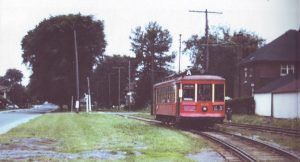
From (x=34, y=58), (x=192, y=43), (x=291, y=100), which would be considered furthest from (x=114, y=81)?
(x=291, y=100)

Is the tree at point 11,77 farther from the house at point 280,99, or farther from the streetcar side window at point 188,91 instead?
the streetcar side window at point 188,91

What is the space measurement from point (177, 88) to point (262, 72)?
35.1m

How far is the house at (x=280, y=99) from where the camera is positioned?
42.3 m

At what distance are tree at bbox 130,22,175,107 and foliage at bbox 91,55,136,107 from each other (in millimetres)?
17494

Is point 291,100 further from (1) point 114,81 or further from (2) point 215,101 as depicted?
(1) point 114,81

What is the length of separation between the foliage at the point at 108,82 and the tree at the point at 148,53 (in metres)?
17.5

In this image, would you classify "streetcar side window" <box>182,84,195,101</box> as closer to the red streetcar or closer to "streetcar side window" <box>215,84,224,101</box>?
the red streetcar

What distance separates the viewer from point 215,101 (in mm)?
25609

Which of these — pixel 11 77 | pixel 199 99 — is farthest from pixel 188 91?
pixel 11 77

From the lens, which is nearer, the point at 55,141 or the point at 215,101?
the point at 55,141

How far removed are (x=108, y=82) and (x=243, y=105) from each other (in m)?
58.1

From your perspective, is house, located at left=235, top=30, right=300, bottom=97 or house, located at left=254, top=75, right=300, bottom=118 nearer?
house, located at left=254, top=75, right=300, bottom=118

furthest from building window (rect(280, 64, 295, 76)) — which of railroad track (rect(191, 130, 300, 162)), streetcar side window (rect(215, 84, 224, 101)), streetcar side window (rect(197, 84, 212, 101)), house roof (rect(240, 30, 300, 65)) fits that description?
railroad track (rect(191, 130, 300, 162))

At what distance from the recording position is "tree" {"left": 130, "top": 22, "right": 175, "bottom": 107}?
8188cm
